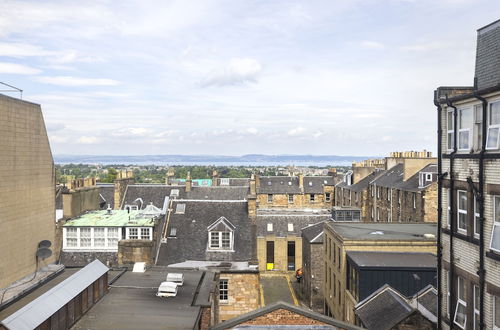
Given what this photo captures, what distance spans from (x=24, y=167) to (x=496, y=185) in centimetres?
1981

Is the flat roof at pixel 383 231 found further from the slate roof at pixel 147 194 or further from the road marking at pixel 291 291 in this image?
the slate roof at pixel 147 194

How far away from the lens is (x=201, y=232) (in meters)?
Answer: 35.2

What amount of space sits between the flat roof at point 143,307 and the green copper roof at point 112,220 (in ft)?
39.3

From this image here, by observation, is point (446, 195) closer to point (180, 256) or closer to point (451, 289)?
point (451, 289)

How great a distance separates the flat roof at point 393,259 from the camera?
23266mm

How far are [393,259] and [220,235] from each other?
A: 14163 mm

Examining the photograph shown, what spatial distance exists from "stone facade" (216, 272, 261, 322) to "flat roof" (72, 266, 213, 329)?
6.52 m

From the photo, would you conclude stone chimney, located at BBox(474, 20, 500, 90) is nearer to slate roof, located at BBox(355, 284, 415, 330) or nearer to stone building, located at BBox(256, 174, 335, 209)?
slate roof, located at BBox(355, 284, 415, 330)

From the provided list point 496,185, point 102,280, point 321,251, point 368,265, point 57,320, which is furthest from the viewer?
point 321,251

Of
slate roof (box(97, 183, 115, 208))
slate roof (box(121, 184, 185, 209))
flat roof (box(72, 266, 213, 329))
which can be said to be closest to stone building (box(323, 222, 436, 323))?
flat roof (box(72, 266, 213, 329))

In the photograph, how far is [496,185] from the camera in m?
12.6

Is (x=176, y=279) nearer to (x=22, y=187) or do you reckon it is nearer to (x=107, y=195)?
(x=22, y=187)

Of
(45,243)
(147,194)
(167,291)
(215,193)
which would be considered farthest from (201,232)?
(215,193)

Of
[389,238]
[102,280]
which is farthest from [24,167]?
[389,238]
